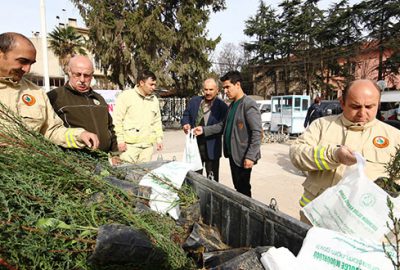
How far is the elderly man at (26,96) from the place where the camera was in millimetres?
1938

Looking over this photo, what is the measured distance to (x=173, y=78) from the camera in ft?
56.6

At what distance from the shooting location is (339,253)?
97cm

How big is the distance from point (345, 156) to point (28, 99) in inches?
83.1

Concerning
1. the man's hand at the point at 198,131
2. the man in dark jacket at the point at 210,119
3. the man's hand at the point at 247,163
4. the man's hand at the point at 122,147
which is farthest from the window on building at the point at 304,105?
the man's hand at the point at 122,147

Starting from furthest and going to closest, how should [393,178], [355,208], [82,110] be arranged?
[82,110]
[393,178]
[355,208]

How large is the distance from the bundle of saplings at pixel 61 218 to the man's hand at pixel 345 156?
0.89 m

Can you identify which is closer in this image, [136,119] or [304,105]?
[136,119]

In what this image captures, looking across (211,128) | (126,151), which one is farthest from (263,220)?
(126,151)

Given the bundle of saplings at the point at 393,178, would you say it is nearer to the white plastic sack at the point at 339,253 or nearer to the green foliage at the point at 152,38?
the white plastic sack at the point at 339,253

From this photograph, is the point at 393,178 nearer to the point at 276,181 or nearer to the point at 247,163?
the point at 247,163

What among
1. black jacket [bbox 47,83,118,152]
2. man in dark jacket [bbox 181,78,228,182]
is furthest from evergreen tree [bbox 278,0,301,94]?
black jacket [bbox 47,83,118,152]

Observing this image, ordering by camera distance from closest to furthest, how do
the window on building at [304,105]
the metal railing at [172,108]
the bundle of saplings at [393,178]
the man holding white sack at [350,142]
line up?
the bundle of saplings at [393,178], the man holding white sack at [350,142], the window on building at [304,105], the metal railing at [172,108]

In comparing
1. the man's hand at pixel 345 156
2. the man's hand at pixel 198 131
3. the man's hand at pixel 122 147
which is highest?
the man's hand at pixel 345 156

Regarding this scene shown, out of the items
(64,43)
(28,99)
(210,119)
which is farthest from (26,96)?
(64,43)
